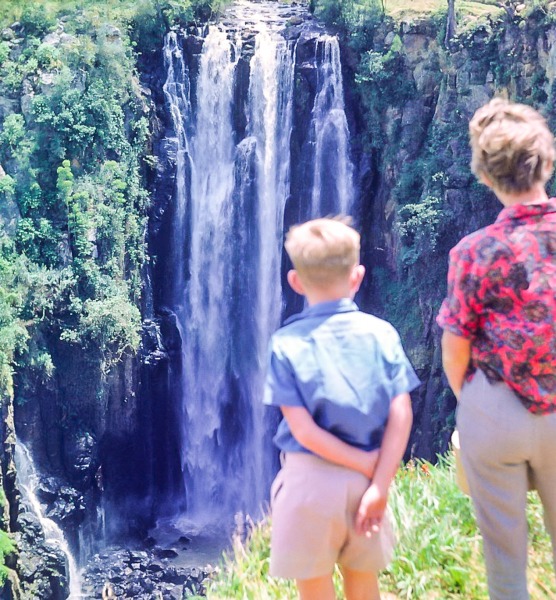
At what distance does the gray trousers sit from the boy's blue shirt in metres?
0.24

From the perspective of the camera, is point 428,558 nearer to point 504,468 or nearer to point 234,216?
point 504,468

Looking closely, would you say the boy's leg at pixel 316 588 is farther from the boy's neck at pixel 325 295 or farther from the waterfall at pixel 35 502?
the waterfall at pixel 35 502

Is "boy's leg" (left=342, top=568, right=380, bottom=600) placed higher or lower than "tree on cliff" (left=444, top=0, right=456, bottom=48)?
lower

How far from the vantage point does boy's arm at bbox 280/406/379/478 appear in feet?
7.12

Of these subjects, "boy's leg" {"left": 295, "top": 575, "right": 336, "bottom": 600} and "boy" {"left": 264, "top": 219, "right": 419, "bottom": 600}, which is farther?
"boy's leg" {"left": 295, "top": 575, "right": 336, "bottom": 600}

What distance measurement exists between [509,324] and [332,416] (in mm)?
636

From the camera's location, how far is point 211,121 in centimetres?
1775

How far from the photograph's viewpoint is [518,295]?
2.22 m

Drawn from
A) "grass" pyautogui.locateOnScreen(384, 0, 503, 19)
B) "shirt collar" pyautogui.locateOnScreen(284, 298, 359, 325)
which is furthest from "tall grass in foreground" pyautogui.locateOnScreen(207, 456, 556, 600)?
"grass" pyautogui.locateOnScreen(384, 0, 503, 19)

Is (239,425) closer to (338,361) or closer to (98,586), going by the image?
(98,586)

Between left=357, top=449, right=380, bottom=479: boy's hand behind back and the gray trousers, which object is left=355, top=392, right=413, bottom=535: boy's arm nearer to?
left=357, top=449, right=380, bottom=479: boy's hand behind back

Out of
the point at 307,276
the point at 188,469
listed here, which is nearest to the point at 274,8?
the point at 188,469

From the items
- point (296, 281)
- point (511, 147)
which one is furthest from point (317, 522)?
point (511, 147)

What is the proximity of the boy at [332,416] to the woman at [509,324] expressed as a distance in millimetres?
246
